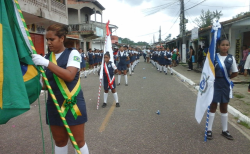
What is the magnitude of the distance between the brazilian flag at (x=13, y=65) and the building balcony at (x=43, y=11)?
10.5 m

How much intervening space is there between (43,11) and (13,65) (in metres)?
12.9

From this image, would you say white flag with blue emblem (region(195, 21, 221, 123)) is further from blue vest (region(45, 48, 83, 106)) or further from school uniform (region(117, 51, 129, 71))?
school uniform (region(117, 51, 129, 71))

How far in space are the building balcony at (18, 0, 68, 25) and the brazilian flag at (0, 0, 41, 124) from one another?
412 inches

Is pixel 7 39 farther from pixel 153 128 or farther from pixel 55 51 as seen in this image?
pixel 153 128

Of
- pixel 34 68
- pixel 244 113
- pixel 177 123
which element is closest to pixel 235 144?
pixel 177 123

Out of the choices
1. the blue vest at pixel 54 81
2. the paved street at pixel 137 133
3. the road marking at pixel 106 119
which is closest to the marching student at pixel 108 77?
the road marking at pixel 106 119

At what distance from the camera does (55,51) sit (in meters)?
2.41

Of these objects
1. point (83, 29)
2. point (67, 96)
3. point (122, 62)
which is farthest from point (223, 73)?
point (83, 29)

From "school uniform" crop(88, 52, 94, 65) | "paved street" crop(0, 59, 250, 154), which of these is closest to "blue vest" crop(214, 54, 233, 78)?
"paved street" crop(0, 59, 250, 154)

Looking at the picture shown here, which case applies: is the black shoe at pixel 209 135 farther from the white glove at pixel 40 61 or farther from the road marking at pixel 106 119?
the white glove at pixel 40 61

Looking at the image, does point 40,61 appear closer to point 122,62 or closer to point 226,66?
point 226,66

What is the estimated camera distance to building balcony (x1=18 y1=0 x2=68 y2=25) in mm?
11758

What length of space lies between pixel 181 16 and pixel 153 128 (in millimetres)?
20260

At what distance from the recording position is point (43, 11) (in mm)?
13438
